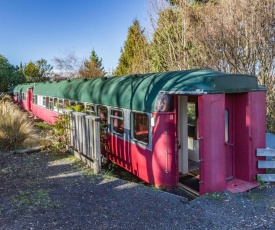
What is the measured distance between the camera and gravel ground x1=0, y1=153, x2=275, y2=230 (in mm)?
4336

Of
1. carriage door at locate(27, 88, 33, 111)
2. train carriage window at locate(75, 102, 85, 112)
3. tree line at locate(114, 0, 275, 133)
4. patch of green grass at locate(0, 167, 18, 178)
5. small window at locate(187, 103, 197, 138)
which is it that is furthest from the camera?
carriage door at locate(27, 88, 33, 111)

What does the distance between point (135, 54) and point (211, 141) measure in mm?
18500

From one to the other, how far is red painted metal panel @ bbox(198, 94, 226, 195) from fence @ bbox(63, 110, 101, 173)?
2.90 m

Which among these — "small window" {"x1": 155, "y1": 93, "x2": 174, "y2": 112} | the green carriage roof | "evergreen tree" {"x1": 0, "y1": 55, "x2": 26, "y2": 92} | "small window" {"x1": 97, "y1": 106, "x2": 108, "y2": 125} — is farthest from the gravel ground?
"evergreen tree" {"x1": 0, "y1": 55, "x2": 26, "y2": 92}

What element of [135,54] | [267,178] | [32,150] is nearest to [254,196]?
[267,178]

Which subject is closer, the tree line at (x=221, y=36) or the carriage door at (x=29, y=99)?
the tree line at (x=221, y=36)

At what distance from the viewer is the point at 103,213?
15.3ft

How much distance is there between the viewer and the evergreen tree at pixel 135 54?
2048 centimetres

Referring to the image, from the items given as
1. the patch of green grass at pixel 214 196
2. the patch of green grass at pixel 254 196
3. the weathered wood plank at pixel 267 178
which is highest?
the weathered wood plank at pixel 267 178

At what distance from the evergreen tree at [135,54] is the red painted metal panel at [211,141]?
14.7 m

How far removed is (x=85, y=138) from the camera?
7996 mm

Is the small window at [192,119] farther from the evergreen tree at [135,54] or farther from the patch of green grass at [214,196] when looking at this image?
the evergreen tree at [135,54]

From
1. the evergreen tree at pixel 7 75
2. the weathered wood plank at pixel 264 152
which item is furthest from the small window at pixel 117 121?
the evergreen tree at pixel 7 75

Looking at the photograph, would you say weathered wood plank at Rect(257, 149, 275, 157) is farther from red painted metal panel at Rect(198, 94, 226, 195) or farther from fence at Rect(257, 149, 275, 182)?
red painted metal panel at Rect(198, 94, 226, 195)
